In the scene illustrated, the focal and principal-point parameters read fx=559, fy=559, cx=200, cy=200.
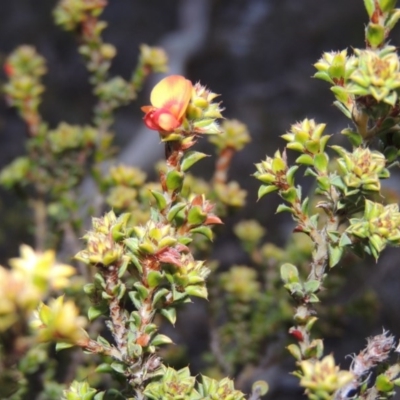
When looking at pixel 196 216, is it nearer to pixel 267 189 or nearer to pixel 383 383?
pixel 267 189

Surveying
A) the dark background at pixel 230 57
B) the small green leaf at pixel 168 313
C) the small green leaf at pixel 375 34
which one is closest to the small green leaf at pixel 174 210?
the small green leaf at pixel 168 313

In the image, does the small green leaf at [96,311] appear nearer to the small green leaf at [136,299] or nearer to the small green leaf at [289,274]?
the small green leaf at [136,299]

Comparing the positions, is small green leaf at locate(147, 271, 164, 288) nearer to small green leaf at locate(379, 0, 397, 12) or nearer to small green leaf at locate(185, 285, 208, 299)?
small green leaf at locate(185, 285, 208, 299)

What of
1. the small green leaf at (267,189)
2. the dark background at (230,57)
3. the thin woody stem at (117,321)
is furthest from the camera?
the dark background at (230,57)

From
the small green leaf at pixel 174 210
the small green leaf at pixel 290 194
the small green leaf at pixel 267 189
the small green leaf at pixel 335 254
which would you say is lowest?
the small green leaf at pixel 335 254

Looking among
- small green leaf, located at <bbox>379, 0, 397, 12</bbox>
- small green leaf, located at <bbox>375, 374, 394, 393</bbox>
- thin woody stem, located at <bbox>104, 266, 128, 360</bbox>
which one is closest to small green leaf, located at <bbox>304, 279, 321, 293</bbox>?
small green leaf, located at <bbox>375, 374, 394, 393</bbox>

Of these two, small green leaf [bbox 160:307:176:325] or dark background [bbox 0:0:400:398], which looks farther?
dark background [bbox 0:0:400:398]
